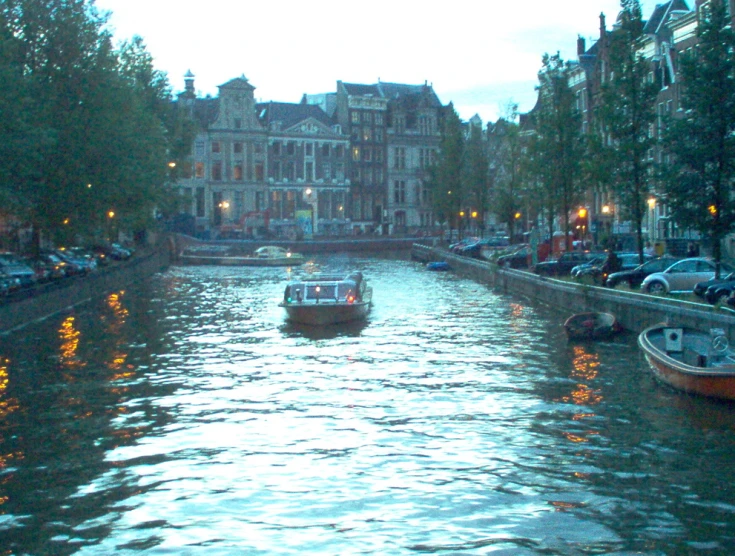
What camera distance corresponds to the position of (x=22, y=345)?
3591cm

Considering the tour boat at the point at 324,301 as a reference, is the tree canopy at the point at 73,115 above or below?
above

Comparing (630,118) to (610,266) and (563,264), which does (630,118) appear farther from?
(563,264)

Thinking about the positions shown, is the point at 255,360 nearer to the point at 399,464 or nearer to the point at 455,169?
the point at 399,464

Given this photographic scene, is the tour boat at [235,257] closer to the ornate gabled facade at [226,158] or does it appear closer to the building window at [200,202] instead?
the ornate gabled facade at [226,158]

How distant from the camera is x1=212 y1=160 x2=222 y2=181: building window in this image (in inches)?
4906

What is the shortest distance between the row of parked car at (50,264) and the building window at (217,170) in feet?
125

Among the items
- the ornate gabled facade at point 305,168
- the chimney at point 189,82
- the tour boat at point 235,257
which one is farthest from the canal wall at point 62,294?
the chimney at point 189,82

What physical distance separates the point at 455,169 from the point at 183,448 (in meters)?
84.3

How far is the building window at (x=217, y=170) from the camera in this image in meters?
125

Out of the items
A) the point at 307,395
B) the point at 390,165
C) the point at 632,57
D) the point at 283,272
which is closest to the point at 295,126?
the point at 390,165

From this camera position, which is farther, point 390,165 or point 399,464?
point 390,165

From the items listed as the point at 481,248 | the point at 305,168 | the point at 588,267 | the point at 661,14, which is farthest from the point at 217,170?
the point at 588,267

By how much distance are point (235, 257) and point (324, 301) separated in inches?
2144

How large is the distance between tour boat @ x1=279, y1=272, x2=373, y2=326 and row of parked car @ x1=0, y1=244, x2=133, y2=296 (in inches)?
527
